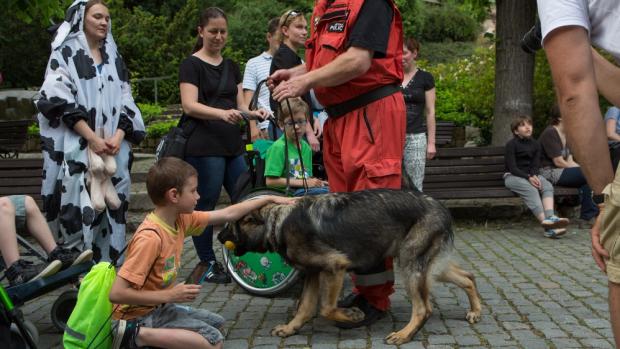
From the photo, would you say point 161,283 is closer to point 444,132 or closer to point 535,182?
point 535,182

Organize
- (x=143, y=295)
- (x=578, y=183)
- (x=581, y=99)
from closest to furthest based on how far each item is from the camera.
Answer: (x=581, y=99) → (x=143, y=295) → (x=578, y=183)

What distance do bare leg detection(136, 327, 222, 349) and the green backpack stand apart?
17cm

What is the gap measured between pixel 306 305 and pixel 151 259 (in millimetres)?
1329

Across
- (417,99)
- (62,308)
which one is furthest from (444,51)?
(62,308)

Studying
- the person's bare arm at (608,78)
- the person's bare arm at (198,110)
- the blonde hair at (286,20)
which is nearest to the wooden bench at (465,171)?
the blonde hair at (286,20)

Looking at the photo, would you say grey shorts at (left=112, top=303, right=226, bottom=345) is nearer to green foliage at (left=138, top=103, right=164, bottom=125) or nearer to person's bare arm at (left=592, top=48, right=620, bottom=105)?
person's bare arm at (left=592, top=48, right=620, bottom=105)

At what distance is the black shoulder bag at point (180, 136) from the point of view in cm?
619

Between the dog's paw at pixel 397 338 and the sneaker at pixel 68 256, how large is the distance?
74.6 inches

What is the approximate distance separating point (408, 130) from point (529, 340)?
2.92 meters

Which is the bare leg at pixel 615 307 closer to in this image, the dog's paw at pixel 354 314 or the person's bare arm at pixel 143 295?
the person's bare arm at pixel 143 295

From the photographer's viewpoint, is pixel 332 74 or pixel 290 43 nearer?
pixel 332 74

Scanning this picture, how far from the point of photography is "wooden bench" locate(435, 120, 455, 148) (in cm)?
1227

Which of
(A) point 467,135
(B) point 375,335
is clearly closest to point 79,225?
(B) point 375,335

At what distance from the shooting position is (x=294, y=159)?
6152 mm
